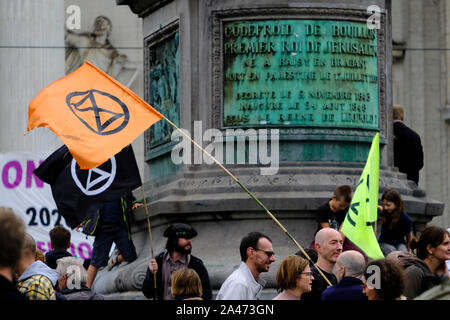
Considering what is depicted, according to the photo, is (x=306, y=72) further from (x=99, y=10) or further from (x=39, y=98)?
(x=99, y=10)

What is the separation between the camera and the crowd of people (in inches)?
480

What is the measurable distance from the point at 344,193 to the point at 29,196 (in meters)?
9.97

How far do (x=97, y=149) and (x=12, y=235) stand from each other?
485 centimetres

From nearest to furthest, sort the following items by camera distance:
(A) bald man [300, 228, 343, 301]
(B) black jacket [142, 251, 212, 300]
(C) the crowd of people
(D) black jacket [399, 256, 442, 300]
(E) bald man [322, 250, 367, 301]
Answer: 1. (C) the crowd of people
2. (E) bald man [322, 250, 367, 301]
3. (D) black jacket [399, 256, 442, 300]
4. (A) bald man [300, 228, 343, 301]
5. (B) black jacket [142, 251, 212, 300]

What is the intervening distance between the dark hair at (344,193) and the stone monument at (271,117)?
0.83 m

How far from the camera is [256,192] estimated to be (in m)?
16.9

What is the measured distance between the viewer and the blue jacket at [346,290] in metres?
12.3

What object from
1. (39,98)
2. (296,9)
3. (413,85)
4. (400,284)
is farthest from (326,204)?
(413,85)

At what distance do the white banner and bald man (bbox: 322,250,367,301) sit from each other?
1115 cm

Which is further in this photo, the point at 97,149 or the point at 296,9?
the point at 296,9

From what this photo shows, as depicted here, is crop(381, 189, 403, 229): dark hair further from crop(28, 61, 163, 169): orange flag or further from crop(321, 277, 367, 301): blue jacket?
crop(321, 277, 367, 301): blue jacket

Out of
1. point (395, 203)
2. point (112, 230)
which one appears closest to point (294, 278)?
point (395, 203)

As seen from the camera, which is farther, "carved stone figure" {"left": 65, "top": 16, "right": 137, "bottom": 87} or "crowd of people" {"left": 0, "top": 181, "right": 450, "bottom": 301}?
"carved stone figure" {"left": 65, "top": 16, "right": 137, "bottom": 87}
